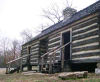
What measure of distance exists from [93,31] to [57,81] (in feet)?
15.1

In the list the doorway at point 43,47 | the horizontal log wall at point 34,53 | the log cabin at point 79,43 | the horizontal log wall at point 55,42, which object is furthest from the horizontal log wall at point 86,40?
the horizontal log wall at point 34,53

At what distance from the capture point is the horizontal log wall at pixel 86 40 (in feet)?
31.1

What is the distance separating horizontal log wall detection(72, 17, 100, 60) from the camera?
31.1ft

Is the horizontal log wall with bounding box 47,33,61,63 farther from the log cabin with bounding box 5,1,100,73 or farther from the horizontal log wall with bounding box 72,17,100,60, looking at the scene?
the horizontal log wall with bounding box 72,17,100,60

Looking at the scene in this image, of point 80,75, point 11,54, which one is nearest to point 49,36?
point 80,75

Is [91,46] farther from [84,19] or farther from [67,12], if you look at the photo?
[67,12]

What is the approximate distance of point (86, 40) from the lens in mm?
10281

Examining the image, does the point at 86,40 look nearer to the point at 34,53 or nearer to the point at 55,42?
the point at 55,42

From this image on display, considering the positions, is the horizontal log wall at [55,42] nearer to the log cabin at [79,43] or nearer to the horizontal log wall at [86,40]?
the log cabin at [79,43]

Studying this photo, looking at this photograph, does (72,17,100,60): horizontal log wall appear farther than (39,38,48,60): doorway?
No

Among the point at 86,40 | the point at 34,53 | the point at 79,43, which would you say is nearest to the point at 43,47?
the point at 34,53

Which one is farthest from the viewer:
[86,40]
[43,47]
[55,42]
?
[43,47]

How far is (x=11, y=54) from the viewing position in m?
43.8

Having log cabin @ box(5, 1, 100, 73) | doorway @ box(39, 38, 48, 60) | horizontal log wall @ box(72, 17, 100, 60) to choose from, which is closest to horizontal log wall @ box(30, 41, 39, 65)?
doorway @ box(39, 38, 48, 60)
